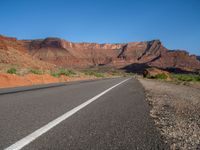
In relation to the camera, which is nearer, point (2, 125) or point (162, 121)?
point (2, 125)

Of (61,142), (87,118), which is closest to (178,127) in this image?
(87,118)

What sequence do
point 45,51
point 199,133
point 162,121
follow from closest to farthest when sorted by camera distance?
point 199,133 < point 162,121 < point 45,51

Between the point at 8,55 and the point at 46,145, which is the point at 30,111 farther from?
the point at 8,55

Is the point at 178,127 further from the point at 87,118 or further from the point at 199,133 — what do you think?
the point at 87,118

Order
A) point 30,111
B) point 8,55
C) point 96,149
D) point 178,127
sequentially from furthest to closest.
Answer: point 8,55, point 30,111, point 178,127, point 96,149

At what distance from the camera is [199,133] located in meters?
4.78

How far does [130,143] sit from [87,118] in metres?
2.15

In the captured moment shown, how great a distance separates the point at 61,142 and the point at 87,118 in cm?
206

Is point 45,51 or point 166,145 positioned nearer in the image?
point 166,145

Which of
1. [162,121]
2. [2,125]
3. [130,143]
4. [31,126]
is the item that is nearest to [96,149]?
[130,143]

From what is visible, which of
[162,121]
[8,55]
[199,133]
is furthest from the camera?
[8,55]

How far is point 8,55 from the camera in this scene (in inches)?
2156

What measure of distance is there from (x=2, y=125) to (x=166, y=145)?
2885 millimetres

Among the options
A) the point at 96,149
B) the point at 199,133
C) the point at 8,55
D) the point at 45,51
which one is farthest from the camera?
the point at 45,51
